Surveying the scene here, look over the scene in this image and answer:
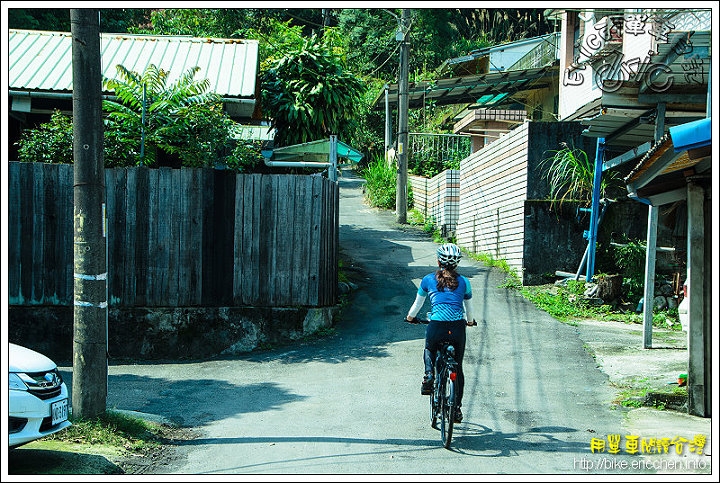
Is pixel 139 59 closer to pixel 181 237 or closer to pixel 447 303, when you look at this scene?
pixel 181 237

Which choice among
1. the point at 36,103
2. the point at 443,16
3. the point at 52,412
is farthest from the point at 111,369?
the point at 443,16

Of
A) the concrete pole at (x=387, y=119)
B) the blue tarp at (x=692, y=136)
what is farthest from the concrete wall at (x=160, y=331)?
the concrete pole at (x=387, y=119)

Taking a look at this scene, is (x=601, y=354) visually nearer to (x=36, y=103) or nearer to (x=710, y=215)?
(x=710, y=215)

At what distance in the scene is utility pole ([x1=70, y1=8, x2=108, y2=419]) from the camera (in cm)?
638

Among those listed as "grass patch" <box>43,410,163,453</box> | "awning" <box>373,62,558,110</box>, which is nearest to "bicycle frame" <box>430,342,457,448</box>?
"grass patch" <box>43,410,163,453</box>

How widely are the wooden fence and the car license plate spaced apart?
175 inches

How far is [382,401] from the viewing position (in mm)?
7781

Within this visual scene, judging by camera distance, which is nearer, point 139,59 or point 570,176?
point 570,176

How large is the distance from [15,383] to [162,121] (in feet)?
21.1

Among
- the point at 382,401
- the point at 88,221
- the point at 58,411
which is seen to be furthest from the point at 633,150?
the point at 58,411

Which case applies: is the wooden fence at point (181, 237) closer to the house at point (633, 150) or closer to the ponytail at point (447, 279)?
the ponytail at point (447, 279)

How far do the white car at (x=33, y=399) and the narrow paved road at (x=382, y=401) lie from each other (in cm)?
97

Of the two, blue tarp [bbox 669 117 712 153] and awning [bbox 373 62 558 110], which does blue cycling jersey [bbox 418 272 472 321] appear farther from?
awning [bbox 373 62 558 110]

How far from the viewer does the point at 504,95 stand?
24328mm
